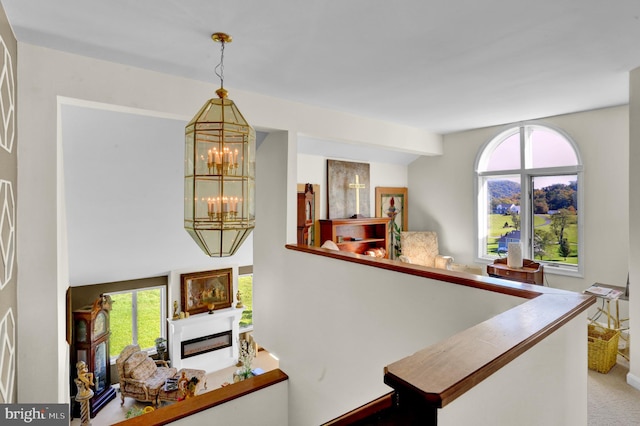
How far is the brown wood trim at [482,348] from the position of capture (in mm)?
827

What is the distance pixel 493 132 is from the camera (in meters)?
4.91

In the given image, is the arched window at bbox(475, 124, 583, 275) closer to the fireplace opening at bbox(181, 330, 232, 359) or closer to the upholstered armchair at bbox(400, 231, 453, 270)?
the upholstered armchair at bbox(400, 231, 453, 270)

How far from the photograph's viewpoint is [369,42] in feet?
7.55

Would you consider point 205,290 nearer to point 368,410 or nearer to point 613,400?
point 613,400

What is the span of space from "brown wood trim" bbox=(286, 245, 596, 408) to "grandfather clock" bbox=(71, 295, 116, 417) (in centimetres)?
570

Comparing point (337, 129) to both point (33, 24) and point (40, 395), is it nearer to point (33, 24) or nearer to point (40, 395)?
point (33, 24)

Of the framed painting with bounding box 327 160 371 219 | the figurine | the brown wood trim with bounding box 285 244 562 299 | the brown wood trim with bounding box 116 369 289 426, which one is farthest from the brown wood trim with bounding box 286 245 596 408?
the figurine

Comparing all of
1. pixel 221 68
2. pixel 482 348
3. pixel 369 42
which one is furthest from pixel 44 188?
pixel 482 348

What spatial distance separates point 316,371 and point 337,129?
2.64 m

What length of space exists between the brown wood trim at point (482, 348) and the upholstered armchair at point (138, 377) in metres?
5.58

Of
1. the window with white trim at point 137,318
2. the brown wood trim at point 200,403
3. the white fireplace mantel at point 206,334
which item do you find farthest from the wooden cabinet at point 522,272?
the window with white trim at point 137,318

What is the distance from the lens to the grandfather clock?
16.8 ft

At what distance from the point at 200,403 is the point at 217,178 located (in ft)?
6.13

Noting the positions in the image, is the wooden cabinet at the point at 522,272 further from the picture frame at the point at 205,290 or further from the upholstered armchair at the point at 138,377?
the upholstered armchair at the point at 138,377
